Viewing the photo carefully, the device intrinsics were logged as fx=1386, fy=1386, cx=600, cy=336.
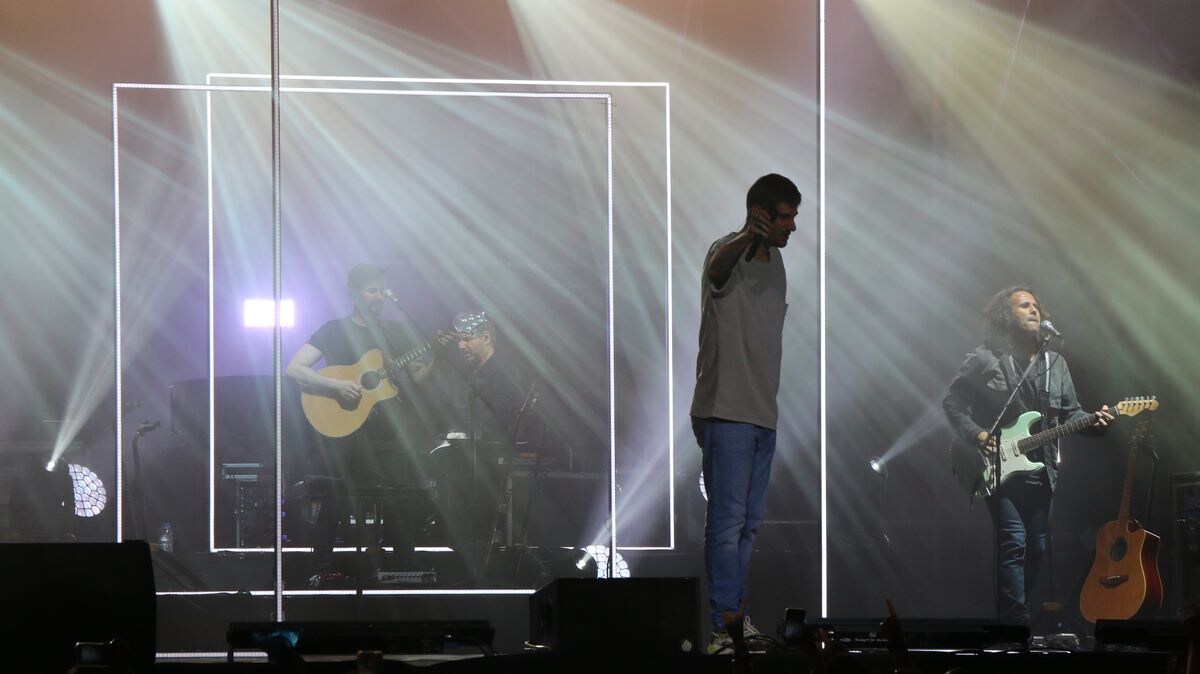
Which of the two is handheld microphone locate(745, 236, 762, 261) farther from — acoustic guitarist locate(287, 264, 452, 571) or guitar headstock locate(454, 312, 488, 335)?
guitar headstock locate(454, 312, 488, 335)

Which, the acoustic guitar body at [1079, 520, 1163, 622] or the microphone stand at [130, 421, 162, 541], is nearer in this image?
the acoustic guitar body at [1079, 520, 1163, 622]

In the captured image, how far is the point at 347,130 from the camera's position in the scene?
32.0 feet

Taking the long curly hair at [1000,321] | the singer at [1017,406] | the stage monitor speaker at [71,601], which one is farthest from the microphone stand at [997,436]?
the stage monitor speaker at [71,601]

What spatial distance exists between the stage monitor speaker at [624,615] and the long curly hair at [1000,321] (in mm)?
3284

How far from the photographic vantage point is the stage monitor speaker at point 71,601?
123 inches

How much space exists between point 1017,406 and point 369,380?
3363mm

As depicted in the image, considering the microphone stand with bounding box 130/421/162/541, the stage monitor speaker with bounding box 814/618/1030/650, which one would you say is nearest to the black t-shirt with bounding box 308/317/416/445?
the microphone stand with bounding box 130/421/162/541

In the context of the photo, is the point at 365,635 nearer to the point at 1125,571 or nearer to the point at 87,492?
the point at 1125,571

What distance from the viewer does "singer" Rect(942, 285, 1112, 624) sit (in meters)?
6.23

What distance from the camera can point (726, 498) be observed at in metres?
4.05

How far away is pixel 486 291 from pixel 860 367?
291cm

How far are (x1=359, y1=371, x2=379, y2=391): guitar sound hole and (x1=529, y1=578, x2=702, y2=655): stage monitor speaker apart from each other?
3871mm

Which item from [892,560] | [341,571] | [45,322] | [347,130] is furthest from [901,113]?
[45,322]

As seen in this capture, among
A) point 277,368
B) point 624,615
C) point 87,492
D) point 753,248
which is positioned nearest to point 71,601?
point 277,368
